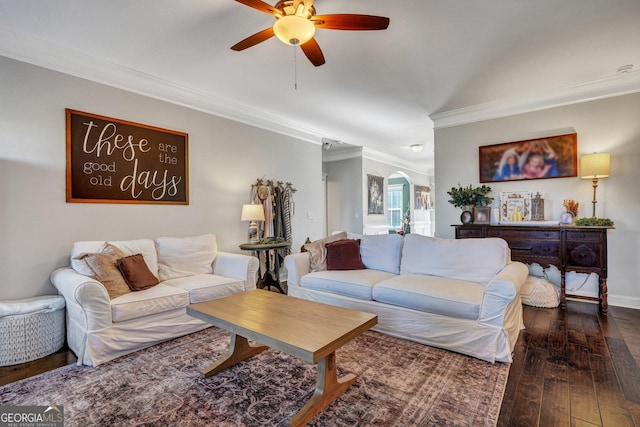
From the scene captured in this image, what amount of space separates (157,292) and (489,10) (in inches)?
138

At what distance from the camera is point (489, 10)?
2242 mm

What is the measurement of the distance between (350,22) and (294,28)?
0.36m

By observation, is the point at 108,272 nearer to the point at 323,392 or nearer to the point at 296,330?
the point at 296,330

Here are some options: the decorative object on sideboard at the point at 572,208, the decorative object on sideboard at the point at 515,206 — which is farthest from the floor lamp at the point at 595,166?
the decorative object on sideboard at the point at 515,206

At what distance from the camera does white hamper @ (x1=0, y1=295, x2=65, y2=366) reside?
88.9 inches

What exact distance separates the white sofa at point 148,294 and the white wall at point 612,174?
380 centimetres

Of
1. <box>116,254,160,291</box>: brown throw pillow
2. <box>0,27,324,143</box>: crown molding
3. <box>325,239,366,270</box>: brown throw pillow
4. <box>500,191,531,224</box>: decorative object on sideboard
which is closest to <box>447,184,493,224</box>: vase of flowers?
<box>500,191,531,224</box>: decorative object on sideboard

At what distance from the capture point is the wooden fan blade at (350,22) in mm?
1875

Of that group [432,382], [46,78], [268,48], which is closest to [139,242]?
[46,78]

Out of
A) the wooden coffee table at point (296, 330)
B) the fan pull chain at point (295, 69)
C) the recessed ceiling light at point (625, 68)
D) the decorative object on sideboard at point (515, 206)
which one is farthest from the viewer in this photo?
the decorative object on sideboard at point (515, 206)

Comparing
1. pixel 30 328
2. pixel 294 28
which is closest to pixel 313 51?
pixel 294 28

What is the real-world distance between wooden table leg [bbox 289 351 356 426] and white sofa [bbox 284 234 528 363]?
3.21ft

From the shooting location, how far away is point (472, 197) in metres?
4.25

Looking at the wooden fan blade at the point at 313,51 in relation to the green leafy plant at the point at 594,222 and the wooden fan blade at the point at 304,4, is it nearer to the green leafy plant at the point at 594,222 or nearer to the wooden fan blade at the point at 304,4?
the wooden fan blade at the point at 304,4
